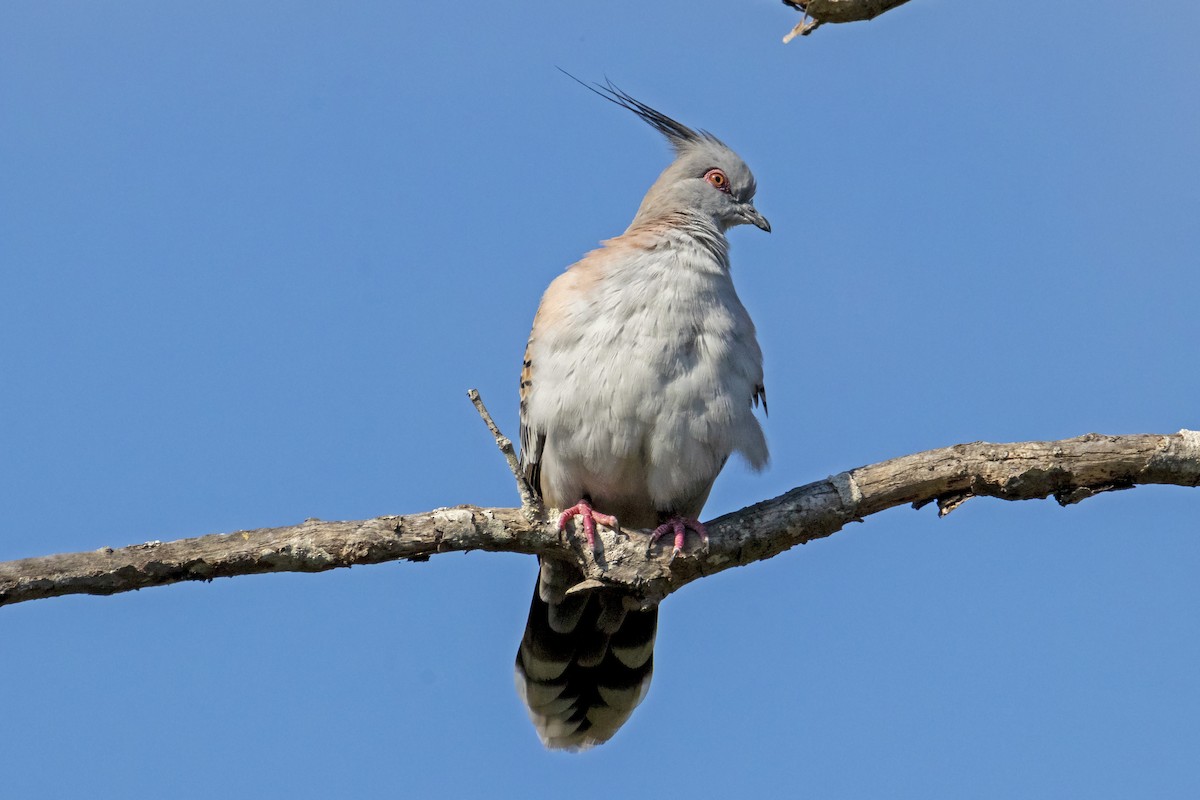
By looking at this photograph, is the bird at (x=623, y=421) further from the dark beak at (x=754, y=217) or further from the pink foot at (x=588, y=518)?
the dark beak at (x=754, y=217)

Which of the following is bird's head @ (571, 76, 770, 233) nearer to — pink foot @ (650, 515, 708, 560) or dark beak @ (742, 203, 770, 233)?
dark beak @ (742, 203, 770, 233)

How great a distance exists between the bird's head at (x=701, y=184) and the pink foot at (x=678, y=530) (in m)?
1.95

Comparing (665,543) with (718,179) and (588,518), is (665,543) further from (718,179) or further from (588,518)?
(718,179)

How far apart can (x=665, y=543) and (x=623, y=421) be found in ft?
2.09

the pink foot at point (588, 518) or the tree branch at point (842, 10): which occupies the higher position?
the tree branch at point (842, 10)

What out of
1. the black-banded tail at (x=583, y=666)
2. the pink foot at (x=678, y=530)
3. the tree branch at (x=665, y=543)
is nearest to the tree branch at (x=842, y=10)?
the tree branch at (x=665, y=543)

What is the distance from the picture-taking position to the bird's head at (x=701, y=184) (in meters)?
7.48

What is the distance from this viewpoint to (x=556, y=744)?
289 inches

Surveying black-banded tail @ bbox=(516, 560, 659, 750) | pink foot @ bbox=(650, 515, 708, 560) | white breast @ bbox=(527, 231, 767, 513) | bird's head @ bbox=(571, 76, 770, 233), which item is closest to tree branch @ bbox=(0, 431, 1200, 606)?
pink foot @ bbox=(650, 515, 708, 560)

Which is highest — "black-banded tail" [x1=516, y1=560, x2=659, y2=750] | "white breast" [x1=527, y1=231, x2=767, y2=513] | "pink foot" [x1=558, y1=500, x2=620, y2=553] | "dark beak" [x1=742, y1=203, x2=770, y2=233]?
"dark beak" [x1=742, y1=203, x2=770, y2=233]

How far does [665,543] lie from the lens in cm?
625

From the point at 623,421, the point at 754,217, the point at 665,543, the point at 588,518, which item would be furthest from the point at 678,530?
the point at 754,217

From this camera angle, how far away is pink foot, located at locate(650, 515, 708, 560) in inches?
244

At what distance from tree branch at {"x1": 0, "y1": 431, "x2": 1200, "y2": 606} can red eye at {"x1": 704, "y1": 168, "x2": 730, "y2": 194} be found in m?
2.27
